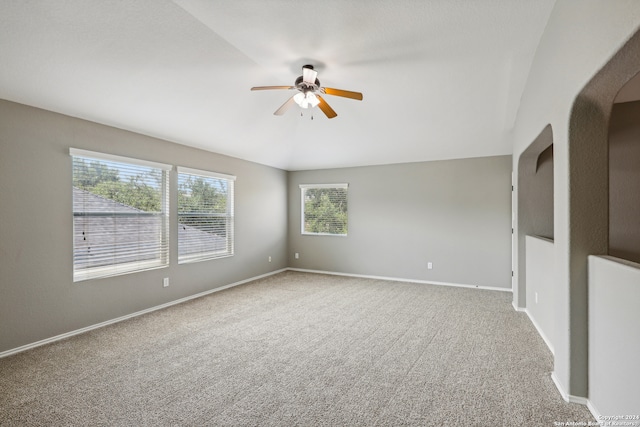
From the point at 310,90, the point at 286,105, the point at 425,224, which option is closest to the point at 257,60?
the point at 286,105

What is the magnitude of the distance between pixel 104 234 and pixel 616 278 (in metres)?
4.76

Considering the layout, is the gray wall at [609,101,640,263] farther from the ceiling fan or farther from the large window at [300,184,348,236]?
the large window at [300,184,348,236]

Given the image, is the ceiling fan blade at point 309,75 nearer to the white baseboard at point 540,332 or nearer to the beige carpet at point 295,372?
the beige carpet at point 295,372

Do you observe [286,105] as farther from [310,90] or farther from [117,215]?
[117,215]

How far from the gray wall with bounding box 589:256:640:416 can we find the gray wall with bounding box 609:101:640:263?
7.17ft

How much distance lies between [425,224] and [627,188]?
2.87 meters

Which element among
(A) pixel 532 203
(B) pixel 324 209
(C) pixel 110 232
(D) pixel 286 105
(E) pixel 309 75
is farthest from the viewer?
(B) pixel 324 209

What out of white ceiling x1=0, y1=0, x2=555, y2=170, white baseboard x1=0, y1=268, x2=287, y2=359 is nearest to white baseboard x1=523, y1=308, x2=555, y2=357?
white ceiling x1=0, y1=0, x2=555, y2=170

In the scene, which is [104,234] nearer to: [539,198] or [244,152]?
[244,152]

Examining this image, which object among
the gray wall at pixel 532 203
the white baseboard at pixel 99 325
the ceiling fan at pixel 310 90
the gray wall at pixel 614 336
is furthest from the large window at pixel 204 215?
the gray wall at pixel 614 336

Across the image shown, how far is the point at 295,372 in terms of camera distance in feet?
8.75

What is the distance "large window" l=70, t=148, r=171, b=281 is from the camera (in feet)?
11.9

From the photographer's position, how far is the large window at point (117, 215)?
3617 millimetres

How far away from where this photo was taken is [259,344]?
3.24m
